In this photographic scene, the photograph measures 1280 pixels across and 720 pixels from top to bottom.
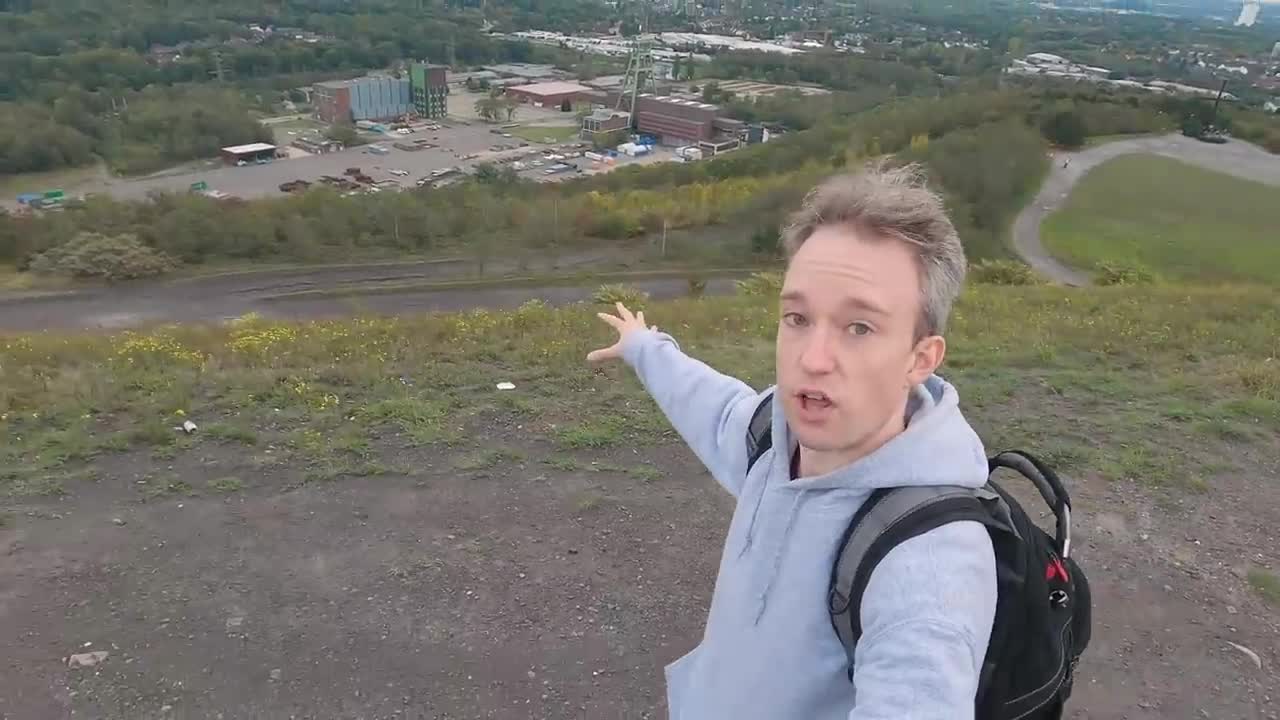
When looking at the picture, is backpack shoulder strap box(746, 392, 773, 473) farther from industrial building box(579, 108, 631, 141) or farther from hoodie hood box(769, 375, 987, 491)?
industrial building box(579, 108, 631, 141)

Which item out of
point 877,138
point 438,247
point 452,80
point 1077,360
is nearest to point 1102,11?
point 452,80

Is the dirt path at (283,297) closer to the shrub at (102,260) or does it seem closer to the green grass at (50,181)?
the shrub at (102,260)

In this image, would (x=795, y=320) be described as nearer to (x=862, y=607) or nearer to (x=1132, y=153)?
(x=862, y=607)

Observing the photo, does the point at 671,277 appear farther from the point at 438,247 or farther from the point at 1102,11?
the point at 1102,11

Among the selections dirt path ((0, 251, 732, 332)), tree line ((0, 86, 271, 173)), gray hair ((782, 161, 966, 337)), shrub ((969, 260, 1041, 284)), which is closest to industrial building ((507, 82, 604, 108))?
tree line ((0, 86, 271, 173))

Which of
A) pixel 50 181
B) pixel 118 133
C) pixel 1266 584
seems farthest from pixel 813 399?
pixel 118 133

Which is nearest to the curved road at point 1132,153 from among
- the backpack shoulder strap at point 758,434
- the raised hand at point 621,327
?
the raised hand at point 621,327

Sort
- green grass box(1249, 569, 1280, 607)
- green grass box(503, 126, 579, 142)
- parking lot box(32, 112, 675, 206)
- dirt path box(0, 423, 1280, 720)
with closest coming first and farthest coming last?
dirt path box(0, 423, 1280, 720) → green grass box(1249, 569, 1280, 607) → parking lot box(32, 112, 675, 206) → green grass box(503, 126, 579, 142)
